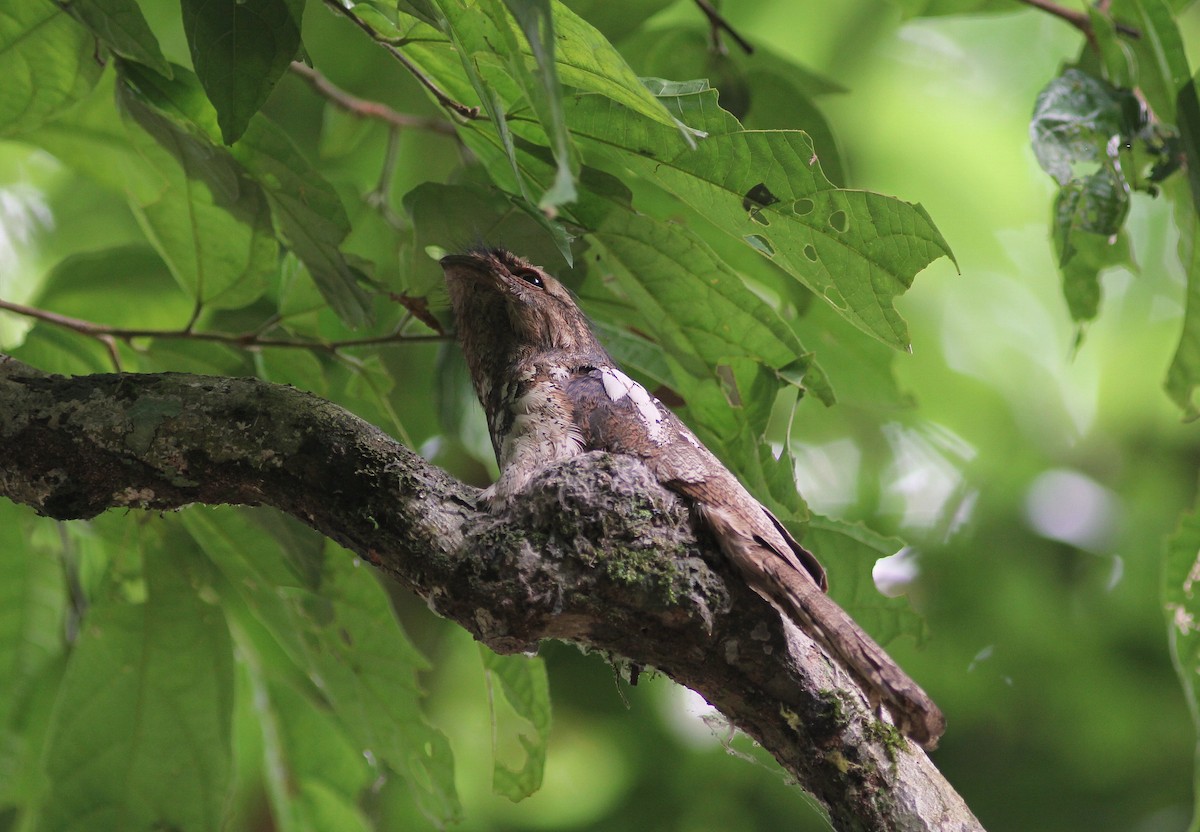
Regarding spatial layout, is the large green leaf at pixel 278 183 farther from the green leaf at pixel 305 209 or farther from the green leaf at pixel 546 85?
the green leaf at pixel 546 85

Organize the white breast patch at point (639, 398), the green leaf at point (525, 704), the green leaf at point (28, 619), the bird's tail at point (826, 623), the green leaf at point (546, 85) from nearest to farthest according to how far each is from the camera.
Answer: the green leaf at point (546, 85) < the bird's tail at point (826, 623) < the white breast patch at point (639, 398) < the green leaf at point (525, 704) < the green leaf at point (28, 619)

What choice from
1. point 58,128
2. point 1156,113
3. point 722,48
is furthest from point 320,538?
point 1156,113

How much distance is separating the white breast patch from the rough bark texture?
18 cm

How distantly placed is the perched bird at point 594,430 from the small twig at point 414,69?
16.6 inches

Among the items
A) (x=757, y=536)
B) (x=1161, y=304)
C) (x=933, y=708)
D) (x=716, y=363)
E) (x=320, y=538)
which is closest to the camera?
(x=933, y=708)

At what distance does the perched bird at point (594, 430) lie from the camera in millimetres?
Result: 1263

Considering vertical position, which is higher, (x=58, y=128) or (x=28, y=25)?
(x=28, y=25)

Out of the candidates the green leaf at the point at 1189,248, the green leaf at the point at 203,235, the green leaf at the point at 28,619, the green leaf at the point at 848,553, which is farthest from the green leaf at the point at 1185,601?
the green leaf at the point at 28,619

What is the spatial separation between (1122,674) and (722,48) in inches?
138

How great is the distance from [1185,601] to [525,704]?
1.51 metres

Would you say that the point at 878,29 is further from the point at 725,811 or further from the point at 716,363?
the point at 725,811

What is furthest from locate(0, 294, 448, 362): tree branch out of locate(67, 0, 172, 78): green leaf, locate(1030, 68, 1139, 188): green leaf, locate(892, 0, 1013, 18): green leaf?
locate(892, 0, 1013, 18): green leaf

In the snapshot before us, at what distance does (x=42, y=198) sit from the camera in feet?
12.0

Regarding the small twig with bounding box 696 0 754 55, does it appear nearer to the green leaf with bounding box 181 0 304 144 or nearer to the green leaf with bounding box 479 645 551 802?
the green leaf with bounding box 181 0 304 144
